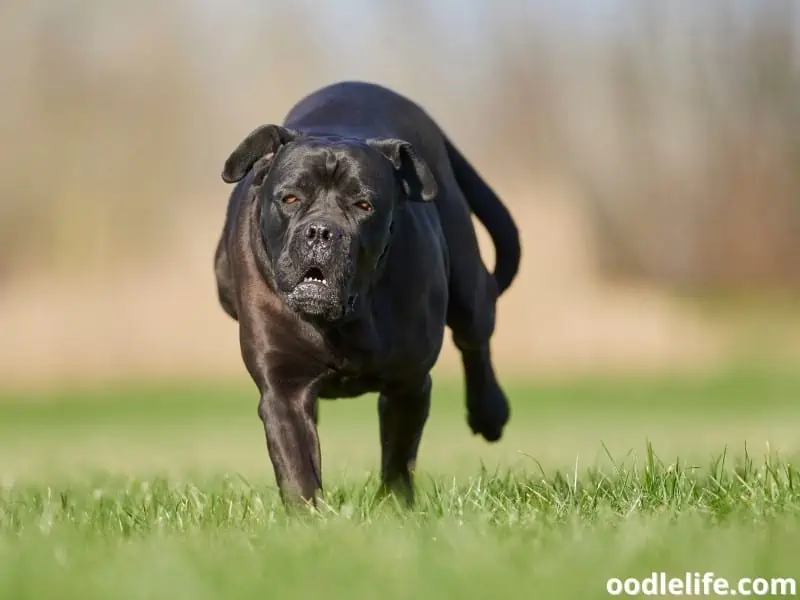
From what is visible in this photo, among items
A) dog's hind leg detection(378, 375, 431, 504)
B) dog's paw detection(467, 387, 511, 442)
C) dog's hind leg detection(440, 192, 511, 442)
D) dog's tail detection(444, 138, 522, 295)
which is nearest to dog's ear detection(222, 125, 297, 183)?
dog's hind leg detection(440, 192, 511, 442)

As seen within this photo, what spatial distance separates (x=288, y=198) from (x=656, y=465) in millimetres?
1257

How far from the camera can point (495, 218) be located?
5.26 meters

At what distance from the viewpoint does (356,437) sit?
32.2 ft

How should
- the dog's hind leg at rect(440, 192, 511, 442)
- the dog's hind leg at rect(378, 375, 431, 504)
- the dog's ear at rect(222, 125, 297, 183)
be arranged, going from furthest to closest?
1. the dog's hind leg at rect(440, 192, 511, 442)
2. the dog's hind leg at rect(378, 375, 431, 504)
3. the dog's ear at rect(222, 125, 297, 183)

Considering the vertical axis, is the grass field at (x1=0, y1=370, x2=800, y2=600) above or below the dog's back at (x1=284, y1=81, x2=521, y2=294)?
below

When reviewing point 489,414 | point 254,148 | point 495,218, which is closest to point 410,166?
point 254,148

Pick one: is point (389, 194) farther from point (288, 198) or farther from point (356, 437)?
point (356, 437)

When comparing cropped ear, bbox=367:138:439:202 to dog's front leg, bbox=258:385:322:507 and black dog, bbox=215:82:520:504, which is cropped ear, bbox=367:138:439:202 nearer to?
black dog, bbox=215:82:520:504

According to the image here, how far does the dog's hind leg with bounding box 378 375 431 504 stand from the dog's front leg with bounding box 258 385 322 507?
497 millimetres

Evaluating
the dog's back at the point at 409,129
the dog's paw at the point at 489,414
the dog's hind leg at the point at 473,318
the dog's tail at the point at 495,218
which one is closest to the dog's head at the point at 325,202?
the dog's back at the point at 409,129

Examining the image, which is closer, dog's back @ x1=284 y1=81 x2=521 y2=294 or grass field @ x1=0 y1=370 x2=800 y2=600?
grass field @ x1=0 y1=370 x2=800 y2=600

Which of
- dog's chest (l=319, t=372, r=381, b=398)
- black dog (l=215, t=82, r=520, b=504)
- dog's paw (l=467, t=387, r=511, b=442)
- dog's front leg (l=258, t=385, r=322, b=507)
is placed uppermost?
black dog (l=215, t=82, r=520, b=504)

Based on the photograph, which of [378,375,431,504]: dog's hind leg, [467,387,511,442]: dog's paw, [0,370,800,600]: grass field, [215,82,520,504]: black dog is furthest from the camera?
[467,387,511,442]: dog's paw

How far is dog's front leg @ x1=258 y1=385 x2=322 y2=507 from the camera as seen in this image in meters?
3.97
